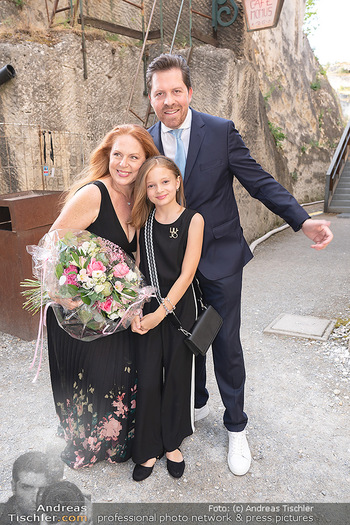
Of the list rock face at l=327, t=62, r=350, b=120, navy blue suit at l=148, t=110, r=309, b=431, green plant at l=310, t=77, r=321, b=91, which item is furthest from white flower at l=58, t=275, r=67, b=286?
rock face at l=327, t=62, r=350, b=120

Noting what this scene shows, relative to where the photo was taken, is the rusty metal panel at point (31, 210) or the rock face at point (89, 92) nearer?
the rusty metal panel at point (31, 210)

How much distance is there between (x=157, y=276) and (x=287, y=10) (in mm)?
14007

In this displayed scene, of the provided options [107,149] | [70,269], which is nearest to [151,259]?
[70,269]

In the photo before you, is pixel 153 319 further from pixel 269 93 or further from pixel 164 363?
pixel 269 93

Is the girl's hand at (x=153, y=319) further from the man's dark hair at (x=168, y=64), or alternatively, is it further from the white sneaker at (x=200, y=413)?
the man's dark hair at (x=168, y=64)

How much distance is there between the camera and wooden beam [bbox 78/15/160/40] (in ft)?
22.9

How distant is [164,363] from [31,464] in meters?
1.09

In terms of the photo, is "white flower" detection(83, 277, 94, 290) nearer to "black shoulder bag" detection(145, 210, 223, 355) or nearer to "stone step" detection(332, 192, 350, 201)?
"black shoulder bag" detection(145, 210, 223, 355)

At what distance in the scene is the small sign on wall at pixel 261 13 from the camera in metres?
7.16

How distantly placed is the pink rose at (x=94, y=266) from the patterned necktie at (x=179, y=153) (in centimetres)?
75

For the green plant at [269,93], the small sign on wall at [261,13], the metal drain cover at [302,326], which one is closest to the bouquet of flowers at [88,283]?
the metal drain cover at [302,326]

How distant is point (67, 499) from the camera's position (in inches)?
88.8

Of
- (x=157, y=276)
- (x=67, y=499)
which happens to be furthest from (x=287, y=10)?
(x=67, y=499)

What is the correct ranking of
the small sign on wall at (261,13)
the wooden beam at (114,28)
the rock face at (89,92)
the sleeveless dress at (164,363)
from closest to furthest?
the sleeveless dress at (164,363), the rock face at (89,92), the wooden beam at (114,28), the small sign on wall at (261,13)
